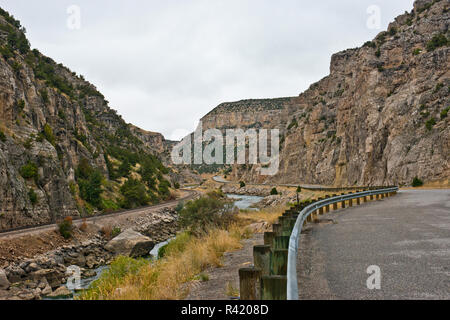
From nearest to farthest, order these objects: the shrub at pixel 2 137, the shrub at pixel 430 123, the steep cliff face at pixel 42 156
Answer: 1. the steep cliff face at pixel 42 156
2. the shrub at pixel 2 137
3. the shrub at pixel 430 123

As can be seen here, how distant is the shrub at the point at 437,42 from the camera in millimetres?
48594

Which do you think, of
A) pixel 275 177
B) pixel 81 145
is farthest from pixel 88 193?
pixel 275 177

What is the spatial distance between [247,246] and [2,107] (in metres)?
40.2

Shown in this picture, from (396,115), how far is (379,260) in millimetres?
47380

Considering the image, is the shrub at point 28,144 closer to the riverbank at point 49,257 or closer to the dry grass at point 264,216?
the riverbank at point 49,257

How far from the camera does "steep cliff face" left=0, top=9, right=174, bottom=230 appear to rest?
108 ft

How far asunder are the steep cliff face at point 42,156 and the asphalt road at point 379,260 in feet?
102

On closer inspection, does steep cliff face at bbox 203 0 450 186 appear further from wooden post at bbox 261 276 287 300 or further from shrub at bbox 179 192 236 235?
wooden post at bbox 261 276 287 300

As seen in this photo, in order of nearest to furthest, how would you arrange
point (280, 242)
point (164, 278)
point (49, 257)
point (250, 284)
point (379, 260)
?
point (250, 284) < point (280, 242) < point (379, 260) < point (164, 278) < point (49, 257)

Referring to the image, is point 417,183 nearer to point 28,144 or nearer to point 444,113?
point 444,113

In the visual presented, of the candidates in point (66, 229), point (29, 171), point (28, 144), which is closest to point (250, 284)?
point (66, 229)

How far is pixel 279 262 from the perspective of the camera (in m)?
4.16

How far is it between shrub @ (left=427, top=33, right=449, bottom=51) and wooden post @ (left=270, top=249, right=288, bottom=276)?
56.3m

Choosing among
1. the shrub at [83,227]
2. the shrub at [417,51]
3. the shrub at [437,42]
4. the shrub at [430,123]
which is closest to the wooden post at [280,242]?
the shrub at [83,227]
